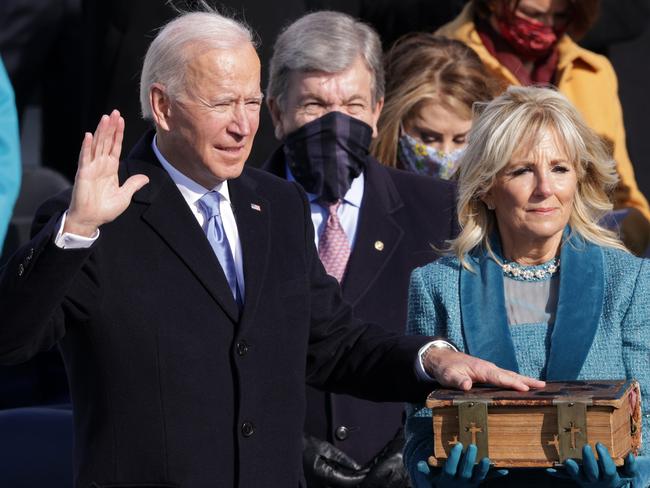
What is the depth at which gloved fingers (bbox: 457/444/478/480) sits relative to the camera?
3.56 m

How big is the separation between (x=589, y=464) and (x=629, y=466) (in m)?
0.11

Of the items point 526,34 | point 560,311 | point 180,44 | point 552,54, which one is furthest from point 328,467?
point 552,54

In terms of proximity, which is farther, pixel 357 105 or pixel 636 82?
pixel 636 82

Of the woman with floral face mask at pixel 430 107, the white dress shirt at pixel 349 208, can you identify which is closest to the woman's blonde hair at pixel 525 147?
the white dress shirt at pixel 349 208

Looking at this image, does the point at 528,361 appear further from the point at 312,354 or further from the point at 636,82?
the point at 636,82

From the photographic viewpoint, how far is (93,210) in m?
3.30

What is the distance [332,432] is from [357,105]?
40.3 inches

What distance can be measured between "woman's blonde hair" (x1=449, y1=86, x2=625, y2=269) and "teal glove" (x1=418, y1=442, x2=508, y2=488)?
2.19 ft

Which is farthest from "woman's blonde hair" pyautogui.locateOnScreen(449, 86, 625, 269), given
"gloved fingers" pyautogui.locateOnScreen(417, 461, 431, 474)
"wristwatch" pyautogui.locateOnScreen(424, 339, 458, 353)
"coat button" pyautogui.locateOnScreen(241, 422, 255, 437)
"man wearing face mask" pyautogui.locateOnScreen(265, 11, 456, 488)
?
"coat button" pyautogui.locateOnScreen(241, 422, 255, 437)

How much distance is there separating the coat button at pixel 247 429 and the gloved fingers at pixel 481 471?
1.69ft

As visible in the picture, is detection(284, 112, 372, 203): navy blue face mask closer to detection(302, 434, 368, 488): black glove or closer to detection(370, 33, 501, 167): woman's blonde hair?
detection(370, 33, 501, 167): woman's blonde hair

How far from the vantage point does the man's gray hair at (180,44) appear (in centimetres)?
373

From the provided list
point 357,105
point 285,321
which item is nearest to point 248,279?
point 285,321

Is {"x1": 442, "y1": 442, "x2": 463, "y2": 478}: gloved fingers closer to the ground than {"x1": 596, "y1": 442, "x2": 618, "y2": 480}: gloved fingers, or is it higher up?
closer to the ground
